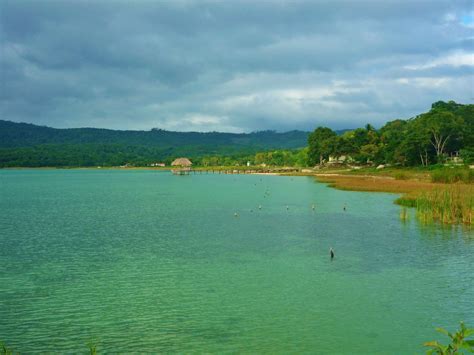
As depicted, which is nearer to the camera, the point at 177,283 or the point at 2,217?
the point at 177,283

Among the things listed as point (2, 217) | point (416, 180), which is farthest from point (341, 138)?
point (2, 217)

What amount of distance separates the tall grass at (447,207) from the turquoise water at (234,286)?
5.95 feet

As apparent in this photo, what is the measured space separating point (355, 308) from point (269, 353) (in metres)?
5.41

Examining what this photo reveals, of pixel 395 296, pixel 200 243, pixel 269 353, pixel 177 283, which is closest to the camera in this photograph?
pixel 269 353

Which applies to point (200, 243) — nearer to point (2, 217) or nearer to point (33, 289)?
point (33, 289)

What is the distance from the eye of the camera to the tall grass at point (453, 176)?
60.5 metres

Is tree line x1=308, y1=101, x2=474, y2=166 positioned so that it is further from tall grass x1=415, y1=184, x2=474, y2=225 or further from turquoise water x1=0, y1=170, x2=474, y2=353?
turquoise water x1=0, y1=170, x2=474, y2=353

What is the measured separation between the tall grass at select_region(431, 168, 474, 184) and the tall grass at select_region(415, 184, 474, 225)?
2196 cm

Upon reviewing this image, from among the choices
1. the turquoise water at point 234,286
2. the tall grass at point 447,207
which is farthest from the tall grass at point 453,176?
the turquoise water at point 234,286

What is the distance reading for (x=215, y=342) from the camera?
15.3 m

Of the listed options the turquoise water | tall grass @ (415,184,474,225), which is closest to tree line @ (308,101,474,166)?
tall grass @ (415,184,474,225)

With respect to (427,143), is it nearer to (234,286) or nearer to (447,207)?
(447,207)

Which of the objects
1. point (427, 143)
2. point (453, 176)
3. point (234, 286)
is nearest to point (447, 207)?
point (234, 286)

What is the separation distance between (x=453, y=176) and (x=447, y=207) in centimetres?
2833
